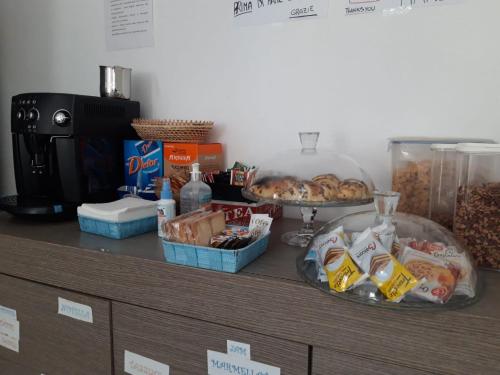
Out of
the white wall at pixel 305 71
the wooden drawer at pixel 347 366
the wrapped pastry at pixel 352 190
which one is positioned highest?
the white wall at pixel 305 71

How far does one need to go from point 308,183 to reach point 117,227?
46 centimetres

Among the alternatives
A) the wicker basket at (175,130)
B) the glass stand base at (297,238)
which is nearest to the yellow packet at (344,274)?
the glass stand base at (297,238)

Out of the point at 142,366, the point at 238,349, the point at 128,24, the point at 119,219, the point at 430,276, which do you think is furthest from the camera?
the point at 128,24

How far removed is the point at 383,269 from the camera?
0.63 metres

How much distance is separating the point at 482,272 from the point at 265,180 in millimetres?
464

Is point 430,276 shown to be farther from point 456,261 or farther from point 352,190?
point 352,190

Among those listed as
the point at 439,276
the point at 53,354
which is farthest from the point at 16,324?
the point at 439,276

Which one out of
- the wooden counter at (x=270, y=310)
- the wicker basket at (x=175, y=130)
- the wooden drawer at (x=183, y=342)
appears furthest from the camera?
the wicker basket at (x=175, y=130)

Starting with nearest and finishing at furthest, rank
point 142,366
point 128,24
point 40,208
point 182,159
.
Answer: point 142,366, point 40,208, point 182,159, point 128,24

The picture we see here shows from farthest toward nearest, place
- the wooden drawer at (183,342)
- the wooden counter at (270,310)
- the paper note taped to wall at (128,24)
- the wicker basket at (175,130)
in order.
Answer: the paper note taped to wall at (128,24) → the wicker basket at (175,130) → the wooden drawer at (183,342) → the wooden counter at (270,310)

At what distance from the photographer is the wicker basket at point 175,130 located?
3.83 feet

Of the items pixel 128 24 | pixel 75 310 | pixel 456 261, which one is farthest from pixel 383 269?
pixel 128 24

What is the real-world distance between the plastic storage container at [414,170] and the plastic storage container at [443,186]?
0.05 feet

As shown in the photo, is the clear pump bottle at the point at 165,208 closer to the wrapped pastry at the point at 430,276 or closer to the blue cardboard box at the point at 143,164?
the blue cardboard box at the point at 143,164
